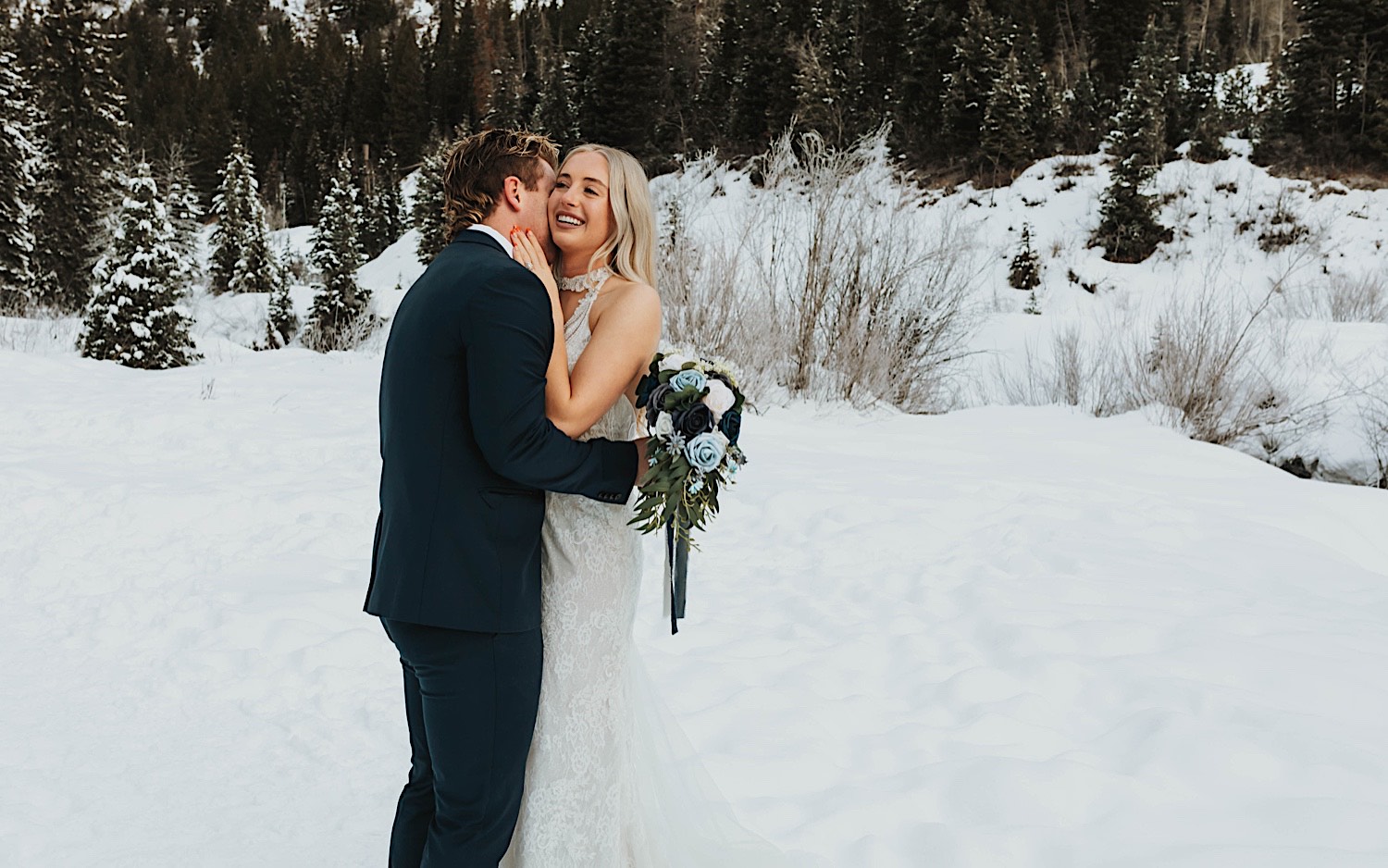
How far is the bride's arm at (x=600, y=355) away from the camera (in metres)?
1.88

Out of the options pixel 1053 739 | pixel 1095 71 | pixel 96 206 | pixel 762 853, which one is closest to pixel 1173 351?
pixel 1053 739

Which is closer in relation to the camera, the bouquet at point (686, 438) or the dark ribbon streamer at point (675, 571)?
the bouquet at point (686, 438)

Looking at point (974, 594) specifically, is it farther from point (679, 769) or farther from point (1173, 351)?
point (1173, 351)

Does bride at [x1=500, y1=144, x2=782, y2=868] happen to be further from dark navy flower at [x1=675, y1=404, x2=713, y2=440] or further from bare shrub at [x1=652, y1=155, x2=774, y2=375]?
bare shrub at [x1=652, y1=155, x2=774, y2=375]

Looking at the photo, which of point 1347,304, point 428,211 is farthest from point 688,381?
point 428,211

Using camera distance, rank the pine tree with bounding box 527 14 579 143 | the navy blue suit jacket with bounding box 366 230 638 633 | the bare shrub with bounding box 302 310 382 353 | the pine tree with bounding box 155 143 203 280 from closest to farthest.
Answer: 1. the navy blue suit jacket with bounding box 366 230 638 633
2. the bare shrub with bounding box 302 310 382 353
3. the pine tree with bounding box 155 143 203 280
4. the pine tree with bounding box 527 14 579 143

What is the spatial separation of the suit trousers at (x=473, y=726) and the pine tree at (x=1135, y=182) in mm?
21860

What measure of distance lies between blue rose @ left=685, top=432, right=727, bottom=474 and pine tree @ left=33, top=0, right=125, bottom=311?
25922 mm

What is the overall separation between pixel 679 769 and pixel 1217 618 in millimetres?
3283

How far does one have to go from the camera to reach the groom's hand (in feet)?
6.49

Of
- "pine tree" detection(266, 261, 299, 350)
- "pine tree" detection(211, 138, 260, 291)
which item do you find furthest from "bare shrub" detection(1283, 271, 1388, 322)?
"pine tree" detection(211, 138, 260, 291)

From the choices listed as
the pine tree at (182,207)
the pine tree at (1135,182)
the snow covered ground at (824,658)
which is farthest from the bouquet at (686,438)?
the pine tree at (182,207)

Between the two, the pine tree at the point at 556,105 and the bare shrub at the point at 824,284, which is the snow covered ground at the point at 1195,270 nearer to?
the bare shrub at the point at 824,284

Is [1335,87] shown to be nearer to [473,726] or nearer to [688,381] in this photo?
[688,381]
